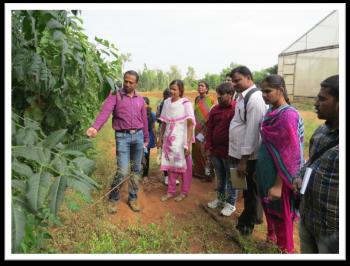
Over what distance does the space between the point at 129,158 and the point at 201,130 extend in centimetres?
147

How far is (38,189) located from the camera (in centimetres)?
112

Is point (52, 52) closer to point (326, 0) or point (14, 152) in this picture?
point (14, 152)

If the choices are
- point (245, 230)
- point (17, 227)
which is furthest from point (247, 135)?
point (17, 227)

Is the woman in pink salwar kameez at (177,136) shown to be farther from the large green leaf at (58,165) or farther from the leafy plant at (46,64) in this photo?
the large green leaf at (58,165)

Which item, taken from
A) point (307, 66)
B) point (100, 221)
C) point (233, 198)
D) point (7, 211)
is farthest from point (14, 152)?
point (307, 66)

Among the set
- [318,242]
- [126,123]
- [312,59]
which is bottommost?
[318,242]

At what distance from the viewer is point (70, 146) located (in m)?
1.47

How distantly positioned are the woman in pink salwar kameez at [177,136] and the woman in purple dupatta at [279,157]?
145 centimetres

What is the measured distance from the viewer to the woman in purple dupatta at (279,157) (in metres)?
2.21

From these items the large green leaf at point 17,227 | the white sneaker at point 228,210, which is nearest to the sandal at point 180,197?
the white sneaker at point 228,210

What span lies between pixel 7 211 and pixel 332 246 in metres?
1.41

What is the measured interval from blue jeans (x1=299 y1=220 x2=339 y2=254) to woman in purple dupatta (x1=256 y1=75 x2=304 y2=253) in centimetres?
51

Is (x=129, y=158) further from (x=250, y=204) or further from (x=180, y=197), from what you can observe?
(x=250, y=204)

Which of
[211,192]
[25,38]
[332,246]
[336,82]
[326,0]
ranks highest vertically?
[326,0]
